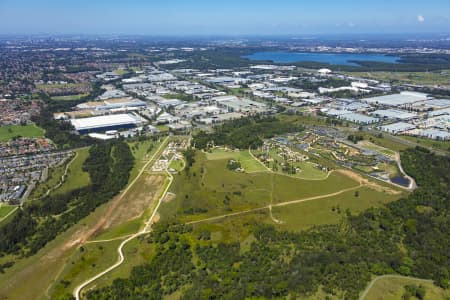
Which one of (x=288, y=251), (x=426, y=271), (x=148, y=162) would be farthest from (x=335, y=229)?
(x=148, y=162)

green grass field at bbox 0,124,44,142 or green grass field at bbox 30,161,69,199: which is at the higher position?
green grass field at bbox 0,124,44,142

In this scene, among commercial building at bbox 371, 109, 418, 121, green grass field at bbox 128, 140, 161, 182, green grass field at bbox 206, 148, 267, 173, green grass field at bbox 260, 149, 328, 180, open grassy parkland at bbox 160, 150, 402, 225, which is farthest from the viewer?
commercial building at bbox 371, 109, 418, 121

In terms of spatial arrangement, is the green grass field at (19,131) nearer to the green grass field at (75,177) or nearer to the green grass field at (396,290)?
the green grass field at (75,177)

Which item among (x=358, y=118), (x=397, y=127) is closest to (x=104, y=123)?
(x=358, y=118)

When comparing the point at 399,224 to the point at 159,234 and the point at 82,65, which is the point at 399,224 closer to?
the point at 159,234

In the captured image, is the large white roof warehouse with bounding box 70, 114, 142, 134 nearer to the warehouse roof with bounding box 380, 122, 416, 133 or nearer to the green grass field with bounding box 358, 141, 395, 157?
the green grass field with bounding box 358, 141, 395, 157

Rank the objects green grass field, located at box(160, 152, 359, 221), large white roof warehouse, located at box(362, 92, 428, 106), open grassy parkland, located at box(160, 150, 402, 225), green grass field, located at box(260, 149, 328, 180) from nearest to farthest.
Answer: open grassy parkland, located at box(160, 150, 402, 225), green grass field, located at box(160, 152, 359, 221), green grass field, located at box(260, 149, 328, 180), large white roof warehouse, located at box(362, 92, 428, 106)

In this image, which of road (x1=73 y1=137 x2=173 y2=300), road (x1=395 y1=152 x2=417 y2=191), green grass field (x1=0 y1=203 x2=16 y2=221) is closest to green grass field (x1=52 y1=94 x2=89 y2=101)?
road (x1=73 y1=137 x2=173 y2=300)
